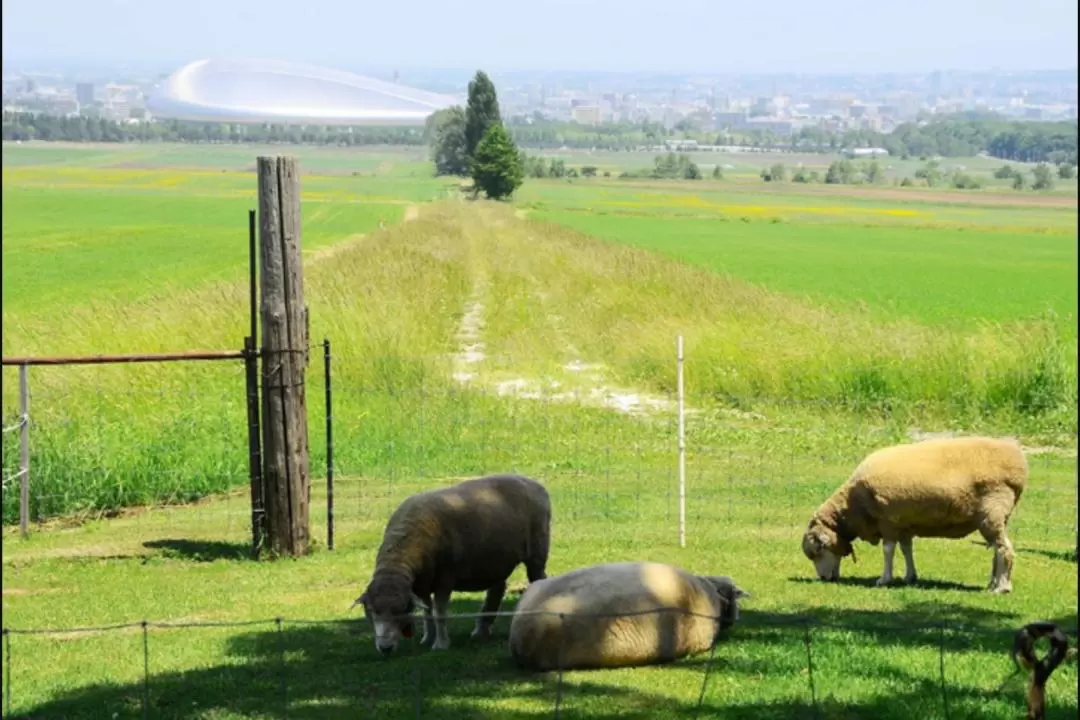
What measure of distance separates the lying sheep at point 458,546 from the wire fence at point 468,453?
3.96 m

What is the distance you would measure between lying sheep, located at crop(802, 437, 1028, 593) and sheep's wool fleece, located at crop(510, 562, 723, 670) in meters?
3.31

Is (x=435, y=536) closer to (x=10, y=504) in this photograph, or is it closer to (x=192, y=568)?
(x=192, y=568)

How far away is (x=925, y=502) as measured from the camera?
13.2 metres

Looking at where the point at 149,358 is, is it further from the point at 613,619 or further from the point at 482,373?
the point at 482,373

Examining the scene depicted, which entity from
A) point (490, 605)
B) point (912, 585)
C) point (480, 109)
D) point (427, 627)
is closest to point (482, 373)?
point (912, 585)

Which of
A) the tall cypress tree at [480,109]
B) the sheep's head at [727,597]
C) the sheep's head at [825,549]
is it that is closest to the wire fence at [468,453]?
the sheep's head at [825,549]

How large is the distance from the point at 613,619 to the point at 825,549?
14.0ft

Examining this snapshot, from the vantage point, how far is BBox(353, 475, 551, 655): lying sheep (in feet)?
36.8

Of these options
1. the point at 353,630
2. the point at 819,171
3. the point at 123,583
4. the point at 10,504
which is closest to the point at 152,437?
the point at 10,504

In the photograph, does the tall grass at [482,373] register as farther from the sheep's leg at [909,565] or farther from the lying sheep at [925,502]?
the sheep's leg at [909,565]

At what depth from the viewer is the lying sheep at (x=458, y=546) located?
11211 mm

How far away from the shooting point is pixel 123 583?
1489cm

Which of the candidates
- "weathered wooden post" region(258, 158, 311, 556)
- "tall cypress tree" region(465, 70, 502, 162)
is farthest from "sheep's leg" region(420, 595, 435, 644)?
"tall cypress tree" region(465, 70, 502, 162)

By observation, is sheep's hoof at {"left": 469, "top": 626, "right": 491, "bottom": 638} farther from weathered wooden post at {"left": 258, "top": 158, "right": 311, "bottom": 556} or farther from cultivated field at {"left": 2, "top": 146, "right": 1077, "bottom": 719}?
weathered wooden post at {"left": 258, "top": 158, "right": 311, "bottom": 556}
